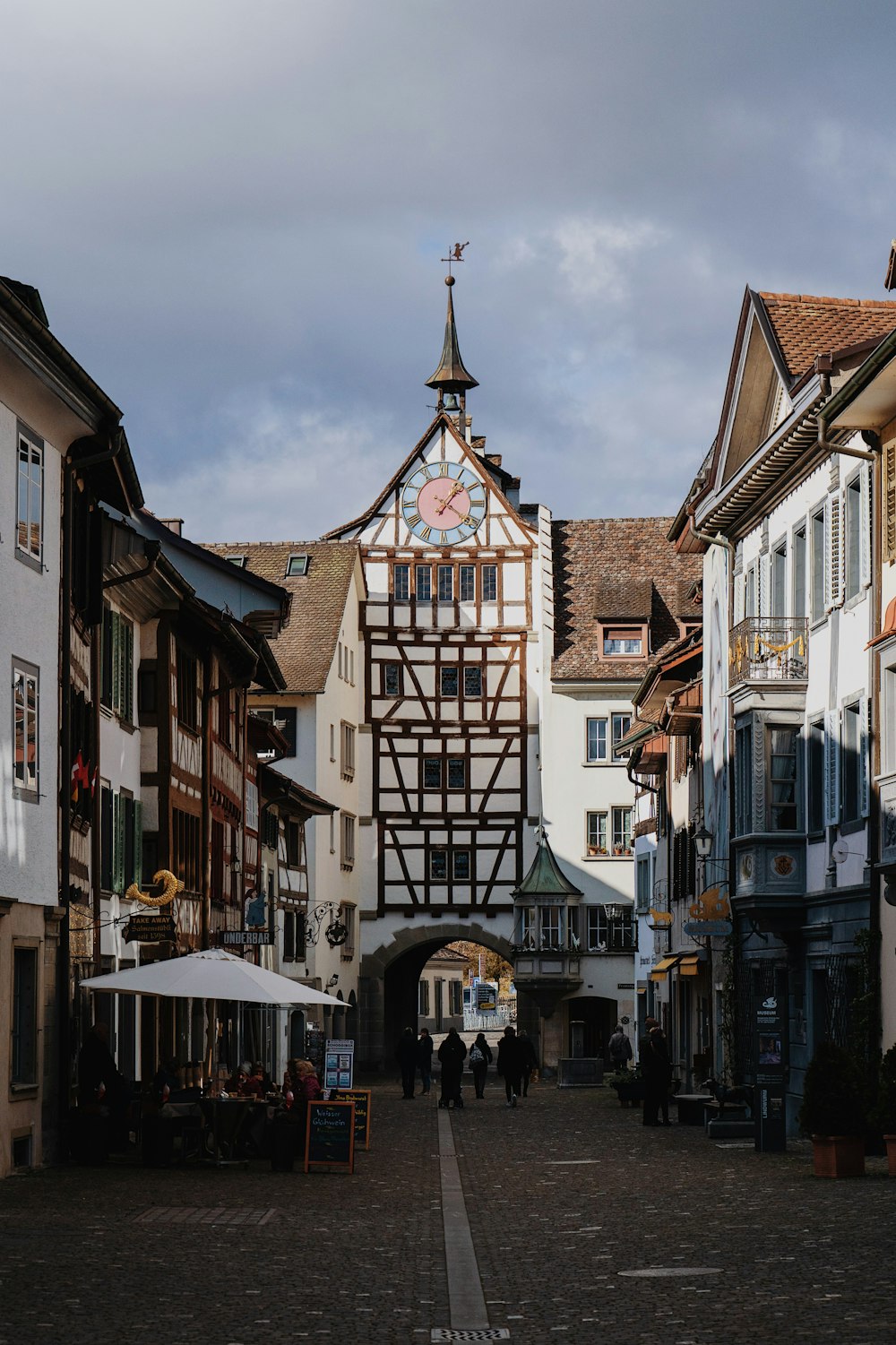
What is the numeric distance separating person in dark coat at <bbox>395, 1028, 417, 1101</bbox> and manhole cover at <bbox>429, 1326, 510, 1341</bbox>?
36.2 metres

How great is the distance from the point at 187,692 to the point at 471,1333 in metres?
24.4

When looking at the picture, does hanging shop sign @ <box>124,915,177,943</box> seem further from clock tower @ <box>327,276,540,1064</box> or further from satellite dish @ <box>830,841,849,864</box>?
clock tower @ <box>327,276,540,1064</box>

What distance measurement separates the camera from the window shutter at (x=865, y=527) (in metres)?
25.9

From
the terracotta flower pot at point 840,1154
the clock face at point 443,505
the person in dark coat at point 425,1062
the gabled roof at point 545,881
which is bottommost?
the person in dark coat at point 425,1062

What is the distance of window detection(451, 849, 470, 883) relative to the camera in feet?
215

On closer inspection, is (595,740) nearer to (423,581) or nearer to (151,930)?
(423,581)

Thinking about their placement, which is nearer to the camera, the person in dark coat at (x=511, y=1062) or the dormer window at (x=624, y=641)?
the person in dark coat at (x=511, y=1062)

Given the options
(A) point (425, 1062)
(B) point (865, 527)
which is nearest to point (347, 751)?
(A) point (425, 1062)

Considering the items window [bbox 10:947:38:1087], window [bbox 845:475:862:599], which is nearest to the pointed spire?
window [bbox 845:475:862:599]

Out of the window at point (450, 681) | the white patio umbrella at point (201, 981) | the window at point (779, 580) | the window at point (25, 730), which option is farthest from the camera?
the window at point (450, 681)

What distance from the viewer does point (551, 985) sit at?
63.7 meters

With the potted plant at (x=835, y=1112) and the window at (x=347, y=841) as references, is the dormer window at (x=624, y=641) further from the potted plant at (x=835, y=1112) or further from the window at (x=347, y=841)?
the potted plant at (x=835, y=1112)

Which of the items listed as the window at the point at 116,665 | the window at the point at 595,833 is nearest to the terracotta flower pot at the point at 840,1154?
the window at the point at 116,665

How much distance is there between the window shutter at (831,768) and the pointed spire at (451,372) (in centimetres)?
4533
